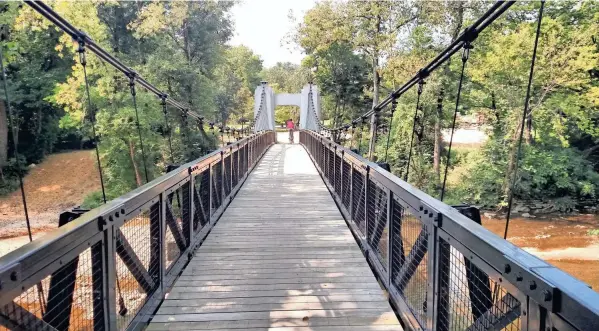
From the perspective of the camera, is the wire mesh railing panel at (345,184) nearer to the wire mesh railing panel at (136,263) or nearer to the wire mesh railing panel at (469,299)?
the wire mesh railing panel at (136,263)

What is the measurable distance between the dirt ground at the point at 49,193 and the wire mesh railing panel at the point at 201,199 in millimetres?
11925

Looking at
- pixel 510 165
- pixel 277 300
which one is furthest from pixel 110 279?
pixel 510 165

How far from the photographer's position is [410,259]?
91.7 inches

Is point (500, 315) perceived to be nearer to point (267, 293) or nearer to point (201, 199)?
point (267, 293)

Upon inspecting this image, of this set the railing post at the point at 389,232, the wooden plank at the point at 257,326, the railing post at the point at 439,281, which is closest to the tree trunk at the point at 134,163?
the wooden plank at the point at 257,326

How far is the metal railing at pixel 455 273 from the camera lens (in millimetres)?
1042

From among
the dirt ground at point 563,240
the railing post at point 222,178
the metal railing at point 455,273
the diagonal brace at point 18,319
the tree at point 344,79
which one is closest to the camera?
the metal railing at point 455,273

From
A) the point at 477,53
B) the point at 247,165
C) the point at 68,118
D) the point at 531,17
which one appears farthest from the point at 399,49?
the point at 68,118

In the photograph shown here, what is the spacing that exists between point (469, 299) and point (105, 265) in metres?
1.39

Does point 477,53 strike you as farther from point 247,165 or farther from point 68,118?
point 68,118

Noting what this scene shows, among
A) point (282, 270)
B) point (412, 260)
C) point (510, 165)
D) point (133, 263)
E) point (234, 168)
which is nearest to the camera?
point (133, 263)

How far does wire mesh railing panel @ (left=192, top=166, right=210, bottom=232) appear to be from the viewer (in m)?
3.83

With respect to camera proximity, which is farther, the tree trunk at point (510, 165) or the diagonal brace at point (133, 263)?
the tree trunk at point (510, 165)

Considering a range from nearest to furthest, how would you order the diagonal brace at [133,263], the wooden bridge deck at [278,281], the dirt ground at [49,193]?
the diagonal brace at [133,263] < the wooden bridge deck at [278,281] < the dirt ground at [49,193]
